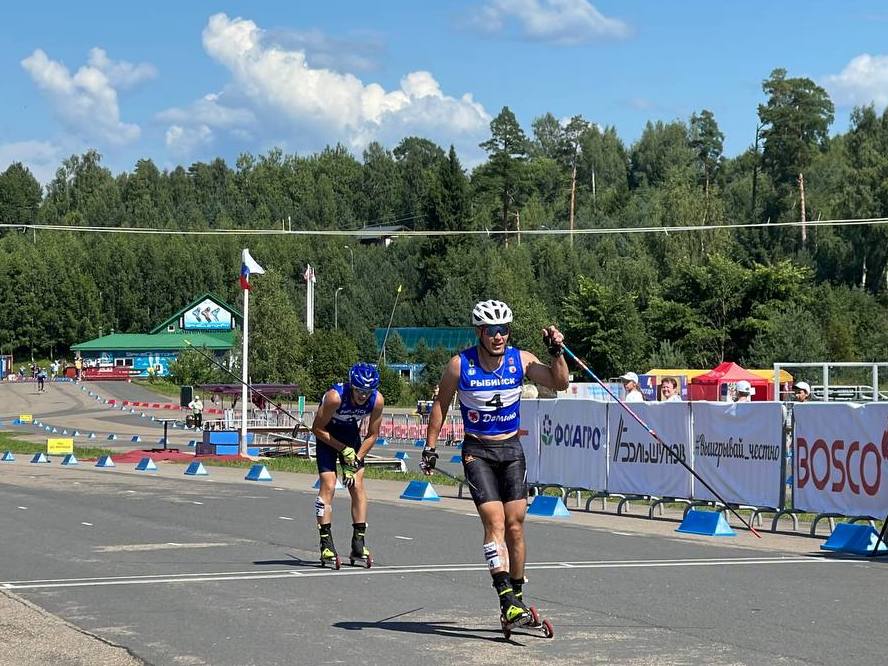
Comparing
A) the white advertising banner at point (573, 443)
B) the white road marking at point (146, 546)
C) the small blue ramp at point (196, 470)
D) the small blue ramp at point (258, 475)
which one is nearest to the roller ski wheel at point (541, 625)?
the white road marking at point (146, 546)

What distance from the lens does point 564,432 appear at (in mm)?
22578

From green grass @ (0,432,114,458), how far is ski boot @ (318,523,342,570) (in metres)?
29.7

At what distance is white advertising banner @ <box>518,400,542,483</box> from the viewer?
23250 mm

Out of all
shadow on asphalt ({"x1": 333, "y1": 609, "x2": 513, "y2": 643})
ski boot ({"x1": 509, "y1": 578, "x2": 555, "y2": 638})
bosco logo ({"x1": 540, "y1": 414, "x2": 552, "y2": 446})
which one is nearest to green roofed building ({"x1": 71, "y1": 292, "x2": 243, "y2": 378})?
bosco logo ({"x1": 540, "y1": 414, "x2": 552, "y2": 446})

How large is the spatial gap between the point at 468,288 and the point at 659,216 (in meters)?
18.1

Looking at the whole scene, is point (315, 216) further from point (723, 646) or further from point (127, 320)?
point (723, 646)

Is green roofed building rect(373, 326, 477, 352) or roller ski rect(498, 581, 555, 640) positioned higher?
green roofed building rect(373, 326, 477, 352)

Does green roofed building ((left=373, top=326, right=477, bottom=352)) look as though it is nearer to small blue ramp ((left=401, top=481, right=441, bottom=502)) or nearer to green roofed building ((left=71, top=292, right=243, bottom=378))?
green roofed building ((left=71, top=292, right=243, bottom=378))

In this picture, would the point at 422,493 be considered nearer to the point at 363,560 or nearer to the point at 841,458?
the point at 841,458

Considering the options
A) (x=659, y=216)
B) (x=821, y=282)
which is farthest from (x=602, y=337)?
(x=659, y=216)

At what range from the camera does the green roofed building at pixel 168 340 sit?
11850 centimetres

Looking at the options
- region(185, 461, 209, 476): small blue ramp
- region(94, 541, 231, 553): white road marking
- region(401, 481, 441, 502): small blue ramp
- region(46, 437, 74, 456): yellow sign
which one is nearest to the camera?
region(94, 541, 231, 553): white road marking

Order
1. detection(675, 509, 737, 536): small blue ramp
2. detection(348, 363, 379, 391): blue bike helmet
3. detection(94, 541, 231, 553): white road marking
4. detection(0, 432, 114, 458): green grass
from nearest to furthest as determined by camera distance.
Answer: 1. detection(348, 363, 379, 391): blue bike helmet
2. detection(94, 541, 231, 553): white road marking
3. detection(675, 509, 737, 536): small blue ramp
4. detection(0, 432, 114, 458): green grass

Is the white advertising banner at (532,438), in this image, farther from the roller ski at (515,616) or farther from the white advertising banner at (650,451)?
the roller ski at (515,616)
